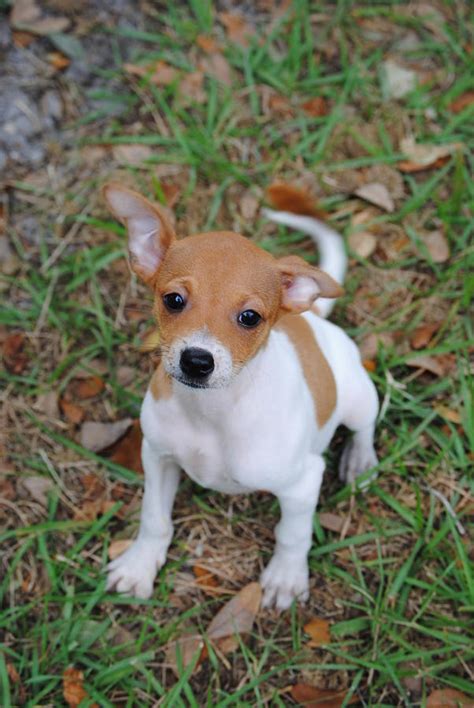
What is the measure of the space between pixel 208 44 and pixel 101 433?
2.69 metres

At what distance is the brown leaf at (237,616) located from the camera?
407cm

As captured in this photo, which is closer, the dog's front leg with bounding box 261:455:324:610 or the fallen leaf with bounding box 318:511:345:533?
the dog's front leg with bounding box 261:455:324:610

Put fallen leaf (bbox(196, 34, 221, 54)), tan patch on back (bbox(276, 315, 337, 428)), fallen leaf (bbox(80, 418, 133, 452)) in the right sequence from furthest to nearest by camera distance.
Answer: fallen leaf (bbox(196, 34, 221, 54)), fallen leaf (bbox(80, 418, 133, 452)), tan patch on back (bbox(276, 315, 337, 428))

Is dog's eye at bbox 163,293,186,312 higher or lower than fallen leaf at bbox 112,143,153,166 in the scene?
higher

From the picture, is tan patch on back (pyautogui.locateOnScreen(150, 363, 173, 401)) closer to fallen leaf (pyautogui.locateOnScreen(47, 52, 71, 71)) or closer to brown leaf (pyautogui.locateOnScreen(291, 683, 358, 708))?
brown leaf (pyautogui.locateOnScreen(291, 683, 358, 708))

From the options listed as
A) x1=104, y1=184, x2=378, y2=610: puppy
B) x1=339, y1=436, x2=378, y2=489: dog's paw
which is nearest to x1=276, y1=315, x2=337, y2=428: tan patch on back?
x1=104, y1=184, x2=378, y2=610: puppy

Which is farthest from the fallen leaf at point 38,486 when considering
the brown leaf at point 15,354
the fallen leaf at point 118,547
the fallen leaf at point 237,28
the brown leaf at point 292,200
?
the fallen leaf at point 237,28

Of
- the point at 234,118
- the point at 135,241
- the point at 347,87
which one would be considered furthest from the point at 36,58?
the point at 135,241

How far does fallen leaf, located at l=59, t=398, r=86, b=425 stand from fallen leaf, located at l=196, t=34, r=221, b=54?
2500 mm

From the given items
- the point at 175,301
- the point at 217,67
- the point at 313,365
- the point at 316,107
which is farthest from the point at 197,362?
the point at 217,67

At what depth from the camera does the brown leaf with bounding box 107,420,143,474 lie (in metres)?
4.45

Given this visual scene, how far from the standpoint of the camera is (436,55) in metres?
5.78

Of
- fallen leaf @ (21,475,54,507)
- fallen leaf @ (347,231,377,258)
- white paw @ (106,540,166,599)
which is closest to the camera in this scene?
white paw @ (106,540,166,599)

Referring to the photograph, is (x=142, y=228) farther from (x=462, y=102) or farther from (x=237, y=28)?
(x=462, y=102)
